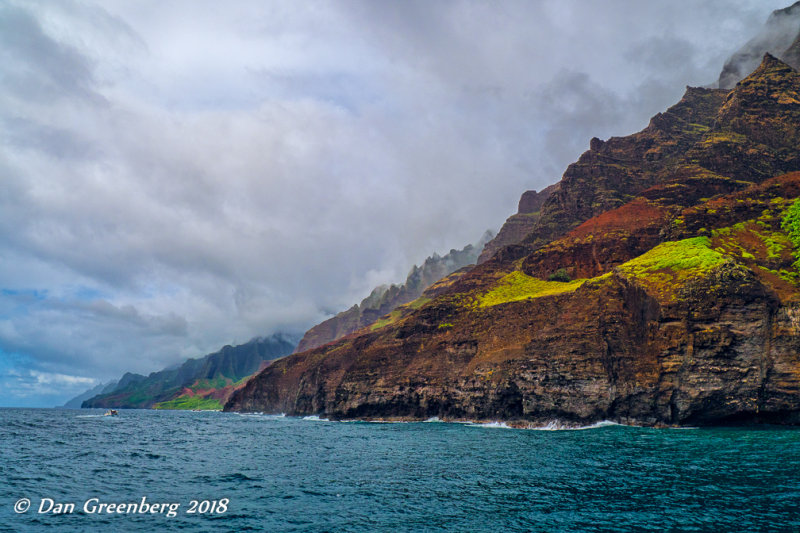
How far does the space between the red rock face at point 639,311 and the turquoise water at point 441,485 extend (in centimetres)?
1094

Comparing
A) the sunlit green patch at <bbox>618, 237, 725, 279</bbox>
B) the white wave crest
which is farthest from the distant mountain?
the white wave crest

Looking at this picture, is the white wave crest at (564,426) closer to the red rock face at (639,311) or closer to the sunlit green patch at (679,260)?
the red rock face at (639,311)

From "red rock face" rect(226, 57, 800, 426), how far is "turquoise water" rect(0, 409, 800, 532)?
10.9 metres

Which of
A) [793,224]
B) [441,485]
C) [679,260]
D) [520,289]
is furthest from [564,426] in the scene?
[793,224]

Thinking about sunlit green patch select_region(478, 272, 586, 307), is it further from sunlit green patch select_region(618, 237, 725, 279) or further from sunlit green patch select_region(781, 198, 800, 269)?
sunlit green patch select_region(781, 198, 800, 269)

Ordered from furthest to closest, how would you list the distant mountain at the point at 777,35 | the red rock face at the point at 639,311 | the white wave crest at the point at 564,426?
1. the distant mountain at the point at 777,35
2. the white wave crest at the point at 564,426
3. the red rock face at the point at 639,311

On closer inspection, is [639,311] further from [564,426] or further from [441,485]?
[441,485]

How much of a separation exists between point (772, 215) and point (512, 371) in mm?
56203

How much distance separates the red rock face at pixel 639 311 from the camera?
56875 millimetres

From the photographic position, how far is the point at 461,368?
305ft

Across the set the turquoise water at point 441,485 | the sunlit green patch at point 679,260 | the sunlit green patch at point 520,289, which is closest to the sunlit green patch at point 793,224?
the sunlit green patch at point 679,260

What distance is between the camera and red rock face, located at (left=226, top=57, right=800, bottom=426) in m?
56.9

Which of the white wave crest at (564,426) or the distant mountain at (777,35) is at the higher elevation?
the distant mountain at (777,35)

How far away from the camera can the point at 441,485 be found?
30.3 metres
